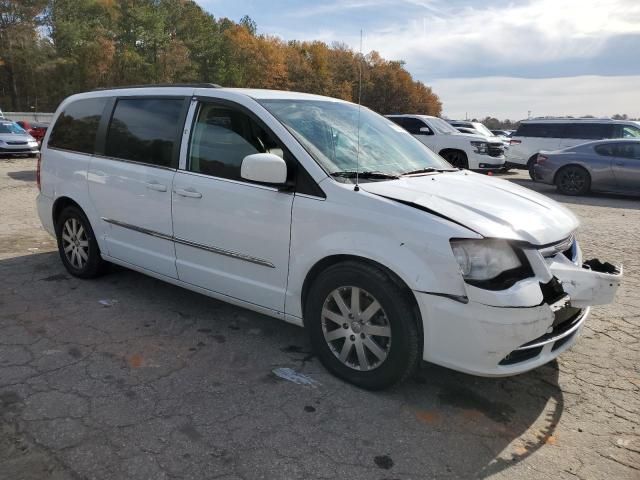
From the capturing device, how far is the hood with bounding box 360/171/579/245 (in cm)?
287

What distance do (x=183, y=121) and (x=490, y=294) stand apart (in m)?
2.60

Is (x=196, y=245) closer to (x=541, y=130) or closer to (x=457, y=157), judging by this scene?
(x=457, y=157)

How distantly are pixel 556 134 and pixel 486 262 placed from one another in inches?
615

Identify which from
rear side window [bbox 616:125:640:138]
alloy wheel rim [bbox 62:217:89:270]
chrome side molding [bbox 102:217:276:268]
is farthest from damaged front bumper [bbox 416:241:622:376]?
→ rear side window [bbox 616:125:640:138]

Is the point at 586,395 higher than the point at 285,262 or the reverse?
the reverse

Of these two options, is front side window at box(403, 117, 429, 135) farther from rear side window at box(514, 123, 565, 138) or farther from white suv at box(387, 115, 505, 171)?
rear side window at box(514, 123, 565, 138)

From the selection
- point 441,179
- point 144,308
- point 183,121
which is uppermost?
point 183,121

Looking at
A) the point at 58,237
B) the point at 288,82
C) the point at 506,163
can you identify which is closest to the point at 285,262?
the point at 58,237

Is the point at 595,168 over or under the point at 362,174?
under

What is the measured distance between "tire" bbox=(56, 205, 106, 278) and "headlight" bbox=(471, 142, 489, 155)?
12.2 m

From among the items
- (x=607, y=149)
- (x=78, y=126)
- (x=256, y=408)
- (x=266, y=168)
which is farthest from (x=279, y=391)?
(x=607, y=149)

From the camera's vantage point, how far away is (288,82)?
81750 millimetres

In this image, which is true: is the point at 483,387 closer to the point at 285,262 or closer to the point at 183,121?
the point at 285,262

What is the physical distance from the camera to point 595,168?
12344 millimetres
